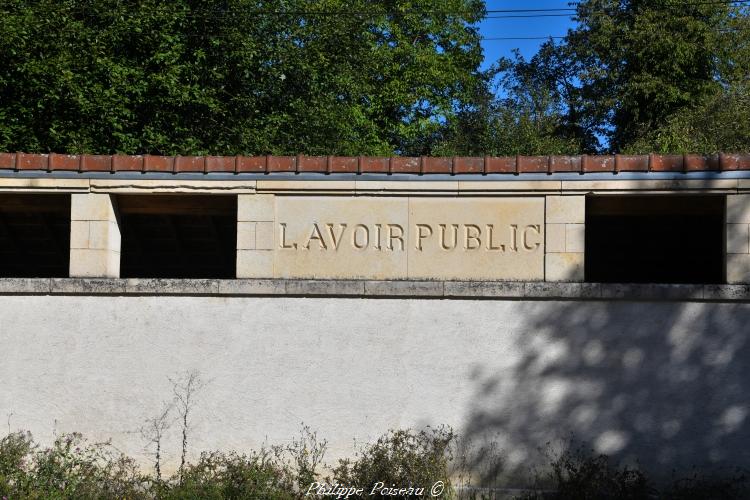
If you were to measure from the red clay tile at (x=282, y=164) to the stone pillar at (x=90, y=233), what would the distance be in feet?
4.82

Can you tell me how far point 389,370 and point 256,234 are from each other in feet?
5.46

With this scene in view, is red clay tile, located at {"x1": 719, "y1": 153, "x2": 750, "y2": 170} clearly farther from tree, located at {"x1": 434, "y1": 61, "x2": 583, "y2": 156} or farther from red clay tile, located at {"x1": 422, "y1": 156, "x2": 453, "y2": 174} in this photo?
tree, located at {"x1": 434, "y1": 61, "x2": 583, "y2": 156}

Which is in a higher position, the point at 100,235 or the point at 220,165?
the point at 220,165

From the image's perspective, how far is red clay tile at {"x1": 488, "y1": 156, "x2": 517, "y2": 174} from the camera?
822 cm

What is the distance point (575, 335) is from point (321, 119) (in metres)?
12.4

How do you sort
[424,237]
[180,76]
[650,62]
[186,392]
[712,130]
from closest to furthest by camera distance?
[186,392], [424,237], [180,76], [712,130], [650,62]

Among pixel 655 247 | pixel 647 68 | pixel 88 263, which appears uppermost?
pixel 647 68

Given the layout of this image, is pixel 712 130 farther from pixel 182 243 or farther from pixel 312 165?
pixel 312 165

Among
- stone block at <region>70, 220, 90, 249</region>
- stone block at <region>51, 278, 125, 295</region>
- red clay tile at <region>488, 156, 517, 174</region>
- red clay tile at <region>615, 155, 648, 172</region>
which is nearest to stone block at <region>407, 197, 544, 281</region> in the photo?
red clay tile at <region>488, 156, 517, 174</region>

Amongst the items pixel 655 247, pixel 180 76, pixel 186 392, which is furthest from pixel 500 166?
pixel 180 76

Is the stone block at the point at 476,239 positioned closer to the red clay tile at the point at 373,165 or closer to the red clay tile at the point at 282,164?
the red clay tile at the point at 373,165

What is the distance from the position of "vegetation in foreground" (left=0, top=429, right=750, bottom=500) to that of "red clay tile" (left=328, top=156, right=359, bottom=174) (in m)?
2.26

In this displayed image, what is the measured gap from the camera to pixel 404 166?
8336 mm

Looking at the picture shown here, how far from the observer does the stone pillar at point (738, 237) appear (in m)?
7.97
